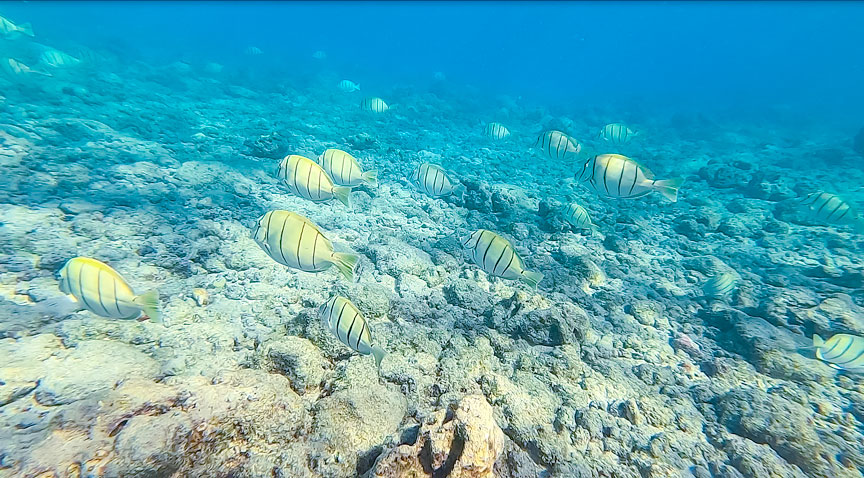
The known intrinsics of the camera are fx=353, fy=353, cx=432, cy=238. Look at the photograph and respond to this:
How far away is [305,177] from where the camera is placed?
333 centimetres

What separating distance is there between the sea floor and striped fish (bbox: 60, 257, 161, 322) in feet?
1.95

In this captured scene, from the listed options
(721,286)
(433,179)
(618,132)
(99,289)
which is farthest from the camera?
(618,132)

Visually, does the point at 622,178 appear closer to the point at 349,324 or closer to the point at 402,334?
the point at 402,334

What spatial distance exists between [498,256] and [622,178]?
1.65 m

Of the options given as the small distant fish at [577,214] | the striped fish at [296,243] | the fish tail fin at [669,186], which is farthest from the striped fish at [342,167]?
the small distant fish at [577,214]

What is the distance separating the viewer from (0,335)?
304 centimetres

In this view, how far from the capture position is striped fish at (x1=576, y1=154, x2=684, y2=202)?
12.0ft

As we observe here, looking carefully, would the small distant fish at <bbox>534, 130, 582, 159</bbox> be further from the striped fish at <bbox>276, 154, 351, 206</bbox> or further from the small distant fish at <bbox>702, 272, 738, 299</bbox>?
the striped fish at <bbox>276, 154, 351, 206</bbox>

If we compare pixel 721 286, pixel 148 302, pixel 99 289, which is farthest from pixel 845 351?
pixel 99 289

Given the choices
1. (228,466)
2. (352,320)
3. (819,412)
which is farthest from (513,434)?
(819,412)

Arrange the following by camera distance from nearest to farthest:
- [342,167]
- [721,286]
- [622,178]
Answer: [622,178], [342,167], [721,286]

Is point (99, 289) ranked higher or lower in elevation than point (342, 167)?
lower

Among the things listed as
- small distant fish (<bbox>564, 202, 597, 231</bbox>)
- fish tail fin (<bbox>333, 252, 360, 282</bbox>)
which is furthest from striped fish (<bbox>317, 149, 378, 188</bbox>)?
small distant fish (<bbox>564, 202, 597, 231</bbox>)

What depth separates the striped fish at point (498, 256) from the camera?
3258mm
